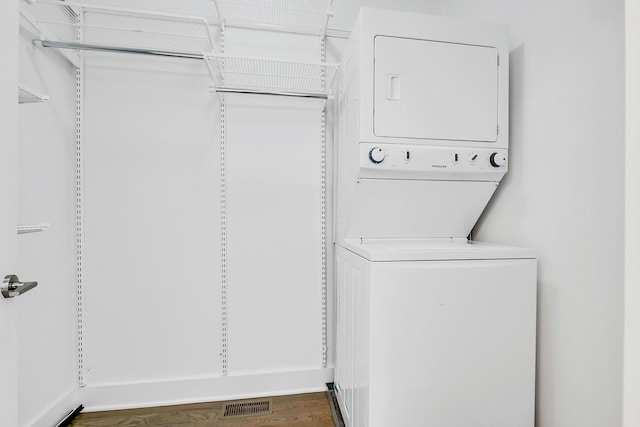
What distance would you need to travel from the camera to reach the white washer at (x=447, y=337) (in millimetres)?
1168

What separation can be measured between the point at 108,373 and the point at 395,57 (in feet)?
7.73

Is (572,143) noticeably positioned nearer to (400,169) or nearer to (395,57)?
(400,169)

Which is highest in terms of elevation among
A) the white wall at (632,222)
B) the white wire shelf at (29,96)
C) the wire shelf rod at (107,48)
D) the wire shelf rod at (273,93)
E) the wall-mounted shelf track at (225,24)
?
the wall-mounted shelf track at (225,24)

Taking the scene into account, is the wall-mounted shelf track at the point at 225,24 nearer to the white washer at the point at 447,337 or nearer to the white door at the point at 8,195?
the white door at the point at 8,195

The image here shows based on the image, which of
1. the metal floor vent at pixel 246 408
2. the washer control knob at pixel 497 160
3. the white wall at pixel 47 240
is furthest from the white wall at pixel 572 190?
the white wall at pixel 47 240

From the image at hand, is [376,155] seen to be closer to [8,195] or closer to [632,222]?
[632,222]

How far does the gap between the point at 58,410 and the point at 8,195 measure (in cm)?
147

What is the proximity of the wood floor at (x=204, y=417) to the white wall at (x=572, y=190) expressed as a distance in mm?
1106

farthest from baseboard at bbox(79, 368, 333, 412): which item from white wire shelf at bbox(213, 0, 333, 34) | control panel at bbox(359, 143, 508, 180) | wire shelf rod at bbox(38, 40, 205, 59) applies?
white wire shelf at bbox(213, 0, 333, 34)

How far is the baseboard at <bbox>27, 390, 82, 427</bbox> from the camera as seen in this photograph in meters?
1.47

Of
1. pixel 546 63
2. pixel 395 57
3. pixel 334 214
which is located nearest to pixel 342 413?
pixel 334 214

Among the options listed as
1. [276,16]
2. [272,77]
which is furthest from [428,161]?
[276,16]

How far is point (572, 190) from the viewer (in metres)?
1.16

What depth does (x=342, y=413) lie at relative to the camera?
162 centimetres
